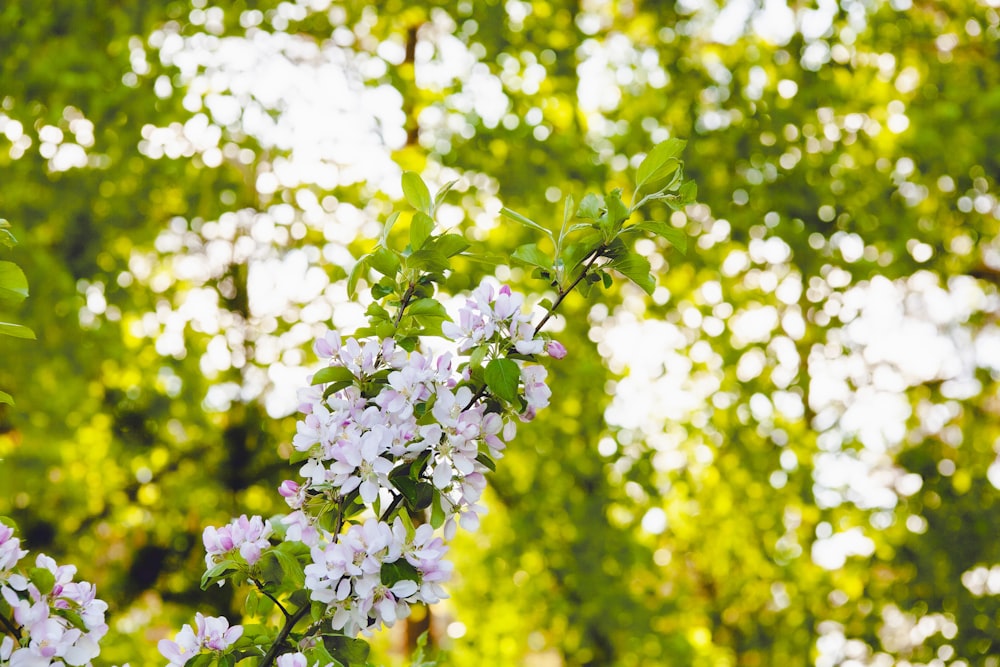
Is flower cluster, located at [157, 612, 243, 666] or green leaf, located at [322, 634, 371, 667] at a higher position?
green leaf, located at [322, 634, 371, 667]

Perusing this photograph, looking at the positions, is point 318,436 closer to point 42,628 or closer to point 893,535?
point 42,628

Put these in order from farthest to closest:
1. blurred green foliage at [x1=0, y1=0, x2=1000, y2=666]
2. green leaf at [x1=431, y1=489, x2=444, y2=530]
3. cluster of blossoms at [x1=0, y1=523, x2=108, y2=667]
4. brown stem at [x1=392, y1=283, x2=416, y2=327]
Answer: blurred green foliage at [x1=0, y1=0, x2=1000, y2=666] < brown stem at [x1=392, y1=283, x2=416, y2=327] < green leaf at [x1=431, y1=489, x2=444, y2=530] < cluster of blossoms at [x1=0, y1=523, x2=108, y2=667]

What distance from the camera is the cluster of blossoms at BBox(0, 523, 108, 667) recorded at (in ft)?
3.13

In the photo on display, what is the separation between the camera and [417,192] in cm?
114

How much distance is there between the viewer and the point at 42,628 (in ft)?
3.21

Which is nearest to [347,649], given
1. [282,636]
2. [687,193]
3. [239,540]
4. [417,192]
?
[282,636]

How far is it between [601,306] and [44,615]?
7.02 feet

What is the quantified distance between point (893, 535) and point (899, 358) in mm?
581

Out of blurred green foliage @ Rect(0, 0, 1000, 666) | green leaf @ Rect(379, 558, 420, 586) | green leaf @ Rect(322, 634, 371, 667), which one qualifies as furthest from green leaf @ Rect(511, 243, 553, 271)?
blurred green foliage @ Rect(0, 0, 1000, 666)

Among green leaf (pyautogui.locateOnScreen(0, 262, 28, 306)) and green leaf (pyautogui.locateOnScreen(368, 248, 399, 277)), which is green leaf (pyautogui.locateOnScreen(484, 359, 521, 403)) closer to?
green leaf (pyautogui.locateOnScreen(368, 248, 399, 277))

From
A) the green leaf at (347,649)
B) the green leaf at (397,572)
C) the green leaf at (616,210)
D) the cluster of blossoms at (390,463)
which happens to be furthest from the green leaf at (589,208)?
the green leaf at (347,649)

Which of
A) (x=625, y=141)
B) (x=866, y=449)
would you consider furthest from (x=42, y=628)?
(x=866, y=449)

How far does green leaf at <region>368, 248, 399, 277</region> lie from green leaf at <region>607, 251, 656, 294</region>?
0.28 metres

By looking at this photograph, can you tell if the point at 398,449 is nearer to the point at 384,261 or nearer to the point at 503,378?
the point at 503,378
